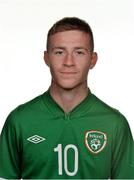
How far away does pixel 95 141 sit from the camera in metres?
2.10

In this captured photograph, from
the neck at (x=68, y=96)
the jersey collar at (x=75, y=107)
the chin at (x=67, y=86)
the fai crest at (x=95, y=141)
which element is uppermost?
the chin at (x=67, y=86)

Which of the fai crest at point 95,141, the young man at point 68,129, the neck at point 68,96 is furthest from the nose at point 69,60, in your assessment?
the fai crest at point 95,141

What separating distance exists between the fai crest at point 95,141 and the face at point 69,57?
0.64 ft

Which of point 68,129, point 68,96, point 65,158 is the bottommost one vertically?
point 65,158

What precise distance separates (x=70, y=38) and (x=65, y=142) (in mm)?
387

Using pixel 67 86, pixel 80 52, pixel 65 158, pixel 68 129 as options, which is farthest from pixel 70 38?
pixel 65 158

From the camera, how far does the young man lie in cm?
206

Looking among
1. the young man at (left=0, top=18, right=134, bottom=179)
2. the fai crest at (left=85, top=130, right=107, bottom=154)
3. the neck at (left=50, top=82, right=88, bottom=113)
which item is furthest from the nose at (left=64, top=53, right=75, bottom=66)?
the fai crest at (left=85, top=130, right=107, bottom=154)

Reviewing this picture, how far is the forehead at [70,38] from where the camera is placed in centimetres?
205

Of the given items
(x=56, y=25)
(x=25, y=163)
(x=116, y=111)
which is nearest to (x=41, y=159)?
(x=25, y=163)

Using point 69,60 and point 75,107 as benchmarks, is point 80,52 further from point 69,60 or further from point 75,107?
point 75,107

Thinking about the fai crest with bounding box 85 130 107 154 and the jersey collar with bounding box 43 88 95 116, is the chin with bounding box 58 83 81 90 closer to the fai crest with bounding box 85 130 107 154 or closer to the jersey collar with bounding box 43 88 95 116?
the jersey collar with bounding box 43 88 95 116

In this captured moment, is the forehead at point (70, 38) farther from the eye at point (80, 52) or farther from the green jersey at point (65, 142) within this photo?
the green jersey at point (65, 142)

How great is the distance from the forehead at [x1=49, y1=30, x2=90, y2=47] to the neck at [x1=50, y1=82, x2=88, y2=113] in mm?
161
